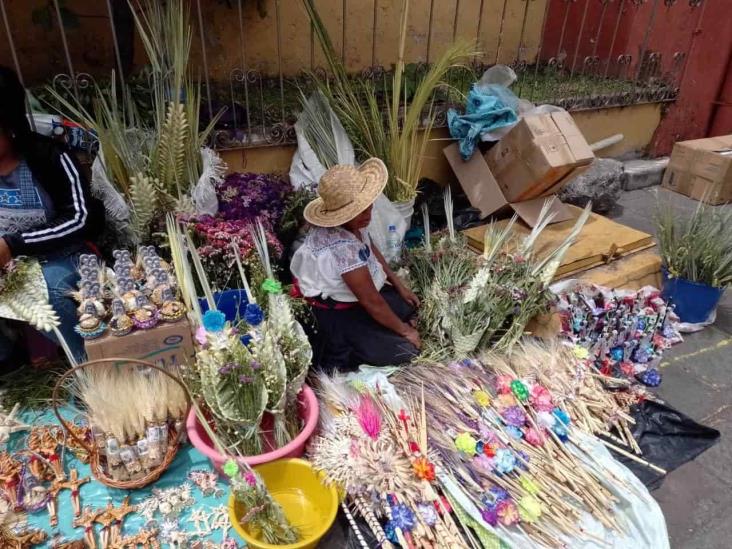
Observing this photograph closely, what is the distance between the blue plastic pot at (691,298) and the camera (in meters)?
3.21

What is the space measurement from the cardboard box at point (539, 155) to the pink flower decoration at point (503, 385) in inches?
67.2

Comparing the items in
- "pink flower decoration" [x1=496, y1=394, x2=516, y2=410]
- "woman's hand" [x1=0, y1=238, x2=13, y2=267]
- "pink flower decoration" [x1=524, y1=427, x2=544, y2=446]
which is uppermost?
"woman's hand" [x1=0, y1=238, x2=13, y2=267]

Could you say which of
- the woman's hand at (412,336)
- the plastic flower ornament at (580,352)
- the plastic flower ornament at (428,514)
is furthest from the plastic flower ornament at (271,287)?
the plastic flower ornament at (580,352)

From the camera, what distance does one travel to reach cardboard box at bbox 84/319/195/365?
6.98 feet

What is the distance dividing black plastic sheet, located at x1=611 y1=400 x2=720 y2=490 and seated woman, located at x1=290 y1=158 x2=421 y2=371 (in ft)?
3.66

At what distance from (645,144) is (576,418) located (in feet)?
15.2

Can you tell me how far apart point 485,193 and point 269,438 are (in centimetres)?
256

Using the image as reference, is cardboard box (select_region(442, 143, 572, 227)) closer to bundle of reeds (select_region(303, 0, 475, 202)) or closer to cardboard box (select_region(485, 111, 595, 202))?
cardboard box (select_region(485, 111, 595, 202))

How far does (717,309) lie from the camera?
3527 millimetres

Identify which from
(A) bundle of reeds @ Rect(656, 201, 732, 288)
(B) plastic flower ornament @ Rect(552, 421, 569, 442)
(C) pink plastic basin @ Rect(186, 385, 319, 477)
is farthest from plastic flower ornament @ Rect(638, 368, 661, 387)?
(C) pink plastic basin @ Rect(186, 385, 319, 477)

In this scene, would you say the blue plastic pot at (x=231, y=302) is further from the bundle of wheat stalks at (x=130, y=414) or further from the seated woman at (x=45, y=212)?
the seated woman at (x=45, y=212)

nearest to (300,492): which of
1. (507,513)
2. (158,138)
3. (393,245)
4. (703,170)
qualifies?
(507,513)

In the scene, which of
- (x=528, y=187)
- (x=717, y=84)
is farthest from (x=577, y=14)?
(x=528, y=187)

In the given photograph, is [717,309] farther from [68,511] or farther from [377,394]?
[68,511]
